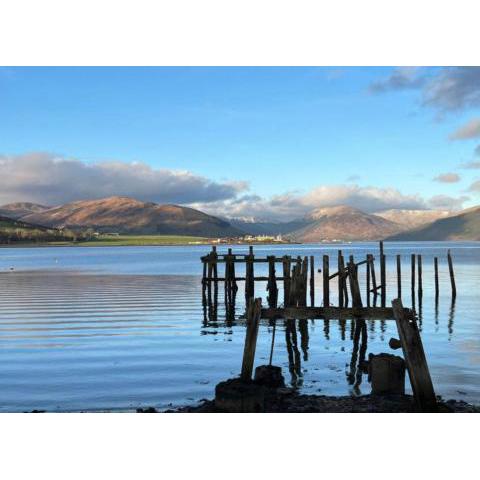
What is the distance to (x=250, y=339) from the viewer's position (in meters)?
11.7

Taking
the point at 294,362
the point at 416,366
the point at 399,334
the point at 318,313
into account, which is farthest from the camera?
the point at 294,362

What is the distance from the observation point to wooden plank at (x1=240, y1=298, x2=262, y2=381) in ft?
37.7

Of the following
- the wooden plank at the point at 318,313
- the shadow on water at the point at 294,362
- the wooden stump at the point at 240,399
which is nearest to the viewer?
the wooden stump at the point at 240,399

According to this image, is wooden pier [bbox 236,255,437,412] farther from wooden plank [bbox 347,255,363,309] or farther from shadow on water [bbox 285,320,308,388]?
wooden plank [bbox 347,255,363,309]

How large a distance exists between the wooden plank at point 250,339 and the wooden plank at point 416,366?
265 cm

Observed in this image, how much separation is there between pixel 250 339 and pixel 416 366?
3021 millimetres

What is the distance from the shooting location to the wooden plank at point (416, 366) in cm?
1059

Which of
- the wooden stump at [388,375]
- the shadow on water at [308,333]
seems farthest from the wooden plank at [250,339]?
the wooden stump at [388,375]

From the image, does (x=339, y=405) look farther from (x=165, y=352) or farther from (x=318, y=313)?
(x=165, y=352)

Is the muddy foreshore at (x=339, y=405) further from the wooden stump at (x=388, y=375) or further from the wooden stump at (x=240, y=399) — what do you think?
the wooden stump at (x=388, y=375)

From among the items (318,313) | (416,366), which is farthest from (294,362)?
(416,366)

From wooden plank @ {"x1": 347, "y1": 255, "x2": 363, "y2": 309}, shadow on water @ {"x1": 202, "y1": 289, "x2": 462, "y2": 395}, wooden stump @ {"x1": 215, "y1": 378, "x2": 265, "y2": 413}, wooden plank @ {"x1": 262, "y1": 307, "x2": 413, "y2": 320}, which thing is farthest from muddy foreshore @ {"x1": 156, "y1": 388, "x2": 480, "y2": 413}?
wooden plank @ {"x1": 347, "y1": 255, "x2": 363, "y2": 309}
